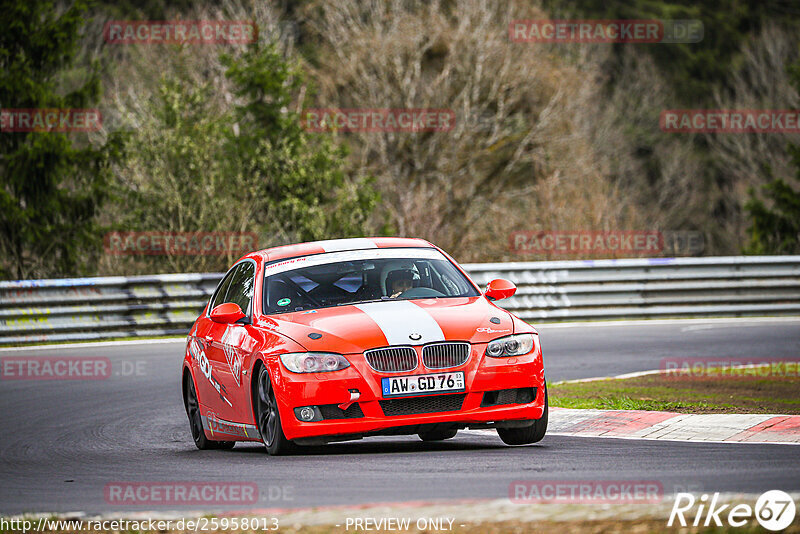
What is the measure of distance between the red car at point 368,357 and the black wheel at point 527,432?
1 centimetres

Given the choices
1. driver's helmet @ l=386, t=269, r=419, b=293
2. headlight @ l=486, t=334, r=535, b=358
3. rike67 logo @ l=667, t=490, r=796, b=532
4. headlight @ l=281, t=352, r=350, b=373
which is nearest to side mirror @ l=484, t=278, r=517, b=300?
driver's helmet @ l=386, t=269, r=419, b=293

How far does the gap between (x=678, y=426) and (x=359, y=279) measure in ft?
8.74

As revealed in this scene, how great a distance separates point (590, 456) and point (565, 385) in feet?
17.8

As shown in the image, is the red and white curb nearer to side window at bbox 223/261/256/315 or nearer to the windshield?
the windshield

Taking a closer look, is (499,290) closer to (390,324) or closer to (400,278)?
(400,278)

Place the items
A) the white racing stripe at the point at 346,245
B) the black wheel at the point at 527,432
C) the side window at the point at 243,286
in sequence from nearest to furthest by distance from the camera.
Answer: the black wheel at the point at 527,432, the side window at the point at 243,286, the white racing stripe at the point at 346,245

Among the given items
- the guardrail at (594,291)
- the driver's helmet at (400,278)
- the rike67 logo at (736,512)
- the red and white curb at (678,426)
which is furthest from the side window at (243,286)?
the guardrail at (594,291)

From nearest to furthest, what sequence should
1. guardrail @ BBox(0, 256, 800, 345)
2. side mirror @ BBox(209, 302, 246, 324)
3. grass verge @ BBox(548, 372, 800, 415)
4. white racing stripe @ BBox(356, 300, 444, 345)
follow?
white racing stripe @ BBox(356, 300, 444, 345)
side mirror @ BBox(209, 302, 246, 324)
grass verge @ BBox(548, 372, 800, 415)
guardrail @ BBox(0, 256, 800, 345)

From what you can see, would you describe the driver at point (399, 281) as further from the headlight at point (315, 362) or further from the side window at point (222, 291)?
the side window at point (222, 291)

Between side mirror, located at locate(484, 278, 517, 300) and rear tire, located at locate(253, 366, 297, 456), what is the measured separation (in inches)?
76.4

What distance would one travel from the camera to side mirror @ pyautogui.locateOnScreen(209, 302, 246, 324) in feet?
32.4

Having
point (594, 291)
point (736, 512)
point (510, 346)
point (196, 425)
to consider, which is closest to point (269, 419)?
point (510, 346)

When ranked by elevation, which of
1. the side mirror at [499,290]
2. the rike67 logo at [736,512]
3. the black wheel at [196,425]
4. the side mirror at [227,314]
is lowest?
the black wheel at [196,425]

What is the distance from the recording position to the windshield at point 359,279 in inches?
388
